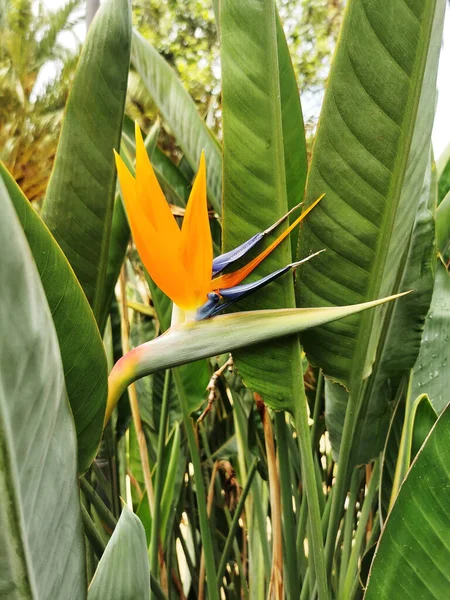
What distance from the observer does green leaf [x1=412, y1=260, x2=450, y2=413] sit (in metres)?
0.56

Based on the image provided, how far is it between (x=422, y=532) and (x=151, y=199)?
11.0 inches

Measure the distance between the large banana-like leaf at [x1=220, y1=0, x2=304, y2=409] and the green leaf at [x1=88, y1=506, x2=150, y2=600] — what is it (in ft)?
0.61

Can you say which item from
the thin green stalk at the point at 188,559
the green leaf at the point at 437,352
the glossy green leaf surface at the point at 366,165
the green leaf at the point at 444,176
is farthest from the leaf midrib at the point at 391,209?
the thin green stalk at the point at 188,559

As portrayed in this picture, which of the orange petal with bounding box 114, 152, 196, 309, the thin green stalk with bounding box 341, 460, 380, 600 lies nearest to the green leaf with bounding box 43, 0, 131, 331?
the orange petal with bounding box 114, 152, 196, 309

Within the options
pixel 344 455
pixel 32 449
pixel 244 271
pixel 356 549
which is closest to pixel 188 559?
pixel 356 549

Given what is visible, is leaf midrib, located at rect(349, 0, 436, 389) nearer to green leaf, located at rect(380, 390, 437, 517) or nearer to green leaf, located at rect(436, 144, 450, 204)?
green leaf, located at rect(380, 390, 437, 517)

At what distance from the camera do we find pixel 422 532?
36 centimetres

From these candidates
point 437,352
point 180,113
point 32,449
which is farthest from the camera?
point 180,113

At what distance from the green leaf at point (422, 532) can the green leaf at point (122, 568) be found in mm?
164

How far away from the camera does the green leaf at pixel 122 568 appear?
0.31 m

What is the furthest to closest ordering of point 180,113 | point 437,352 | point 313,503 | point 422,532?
1. point 180,113
2. point 437,352
3. point 313,503
4. point 422,532

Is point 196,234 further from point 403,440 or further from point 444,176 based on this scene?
point 444,176

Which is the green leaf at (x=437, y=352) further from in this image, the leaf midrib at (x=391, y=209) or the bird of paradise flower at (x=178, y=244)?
the bird of paradise flower at (x=178, y=244)

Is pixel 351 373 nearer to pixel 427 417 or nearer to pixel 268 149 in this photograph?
pixel 427 417
